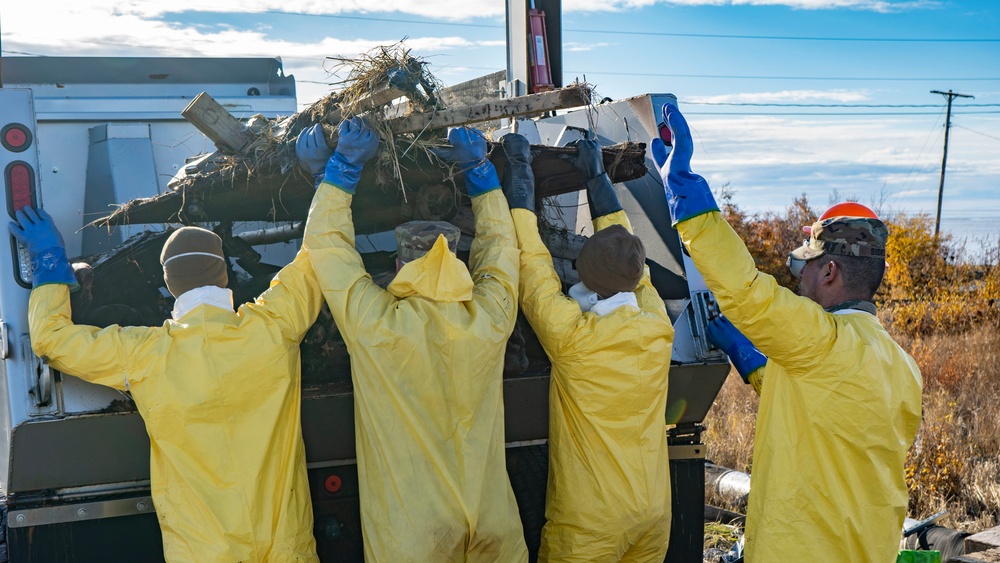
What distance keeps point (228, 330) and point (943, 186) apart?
3014 cm

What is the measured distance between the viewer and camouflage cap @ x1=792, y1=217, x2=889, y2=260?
257 centimetres

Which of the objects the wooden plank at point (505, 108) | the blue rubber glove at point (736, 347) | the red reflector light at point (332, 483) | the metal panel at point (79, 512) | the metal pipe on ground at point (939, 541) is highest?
the wooden plank at point (505, 108)

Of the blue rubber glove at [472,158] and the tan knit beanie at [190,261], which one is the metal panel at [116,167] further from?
the blue rubber glove at [472,158]

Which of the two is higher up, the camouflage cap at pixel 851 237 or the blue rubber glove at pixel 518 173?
the blue rubber glove at pixel 518 173

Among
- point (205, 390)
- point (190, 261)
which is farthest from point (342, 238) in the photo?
point (205, 390)

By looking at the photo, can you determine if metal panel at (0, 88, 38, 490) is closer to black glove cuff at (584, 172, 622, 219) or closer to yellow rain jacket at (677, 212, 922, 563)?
black glove cuff at (584, 172, 622, 219)

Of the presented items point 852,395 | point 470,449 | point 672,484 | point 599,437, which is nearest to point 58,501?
point 470,449

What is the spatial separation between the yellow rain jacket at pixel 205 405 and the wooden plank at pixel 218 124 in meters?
0.74

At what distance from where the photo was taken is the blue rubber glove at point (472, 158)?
2.97 meters

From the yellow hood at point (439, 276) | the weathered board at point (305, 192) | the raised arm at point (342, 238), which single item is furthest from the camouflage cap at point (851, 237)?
the raised arm at point (342, 238)

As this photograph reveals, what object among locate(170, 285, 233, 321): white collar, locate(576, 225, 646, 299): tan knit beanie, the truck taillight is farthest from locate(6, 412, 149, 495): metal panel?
locate(576, 225, 646, 299): tan knit beanie

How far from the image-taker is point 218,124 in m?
3.05

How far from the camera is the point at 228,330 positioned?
2520 mm

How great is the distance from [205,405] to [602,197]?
153cm
